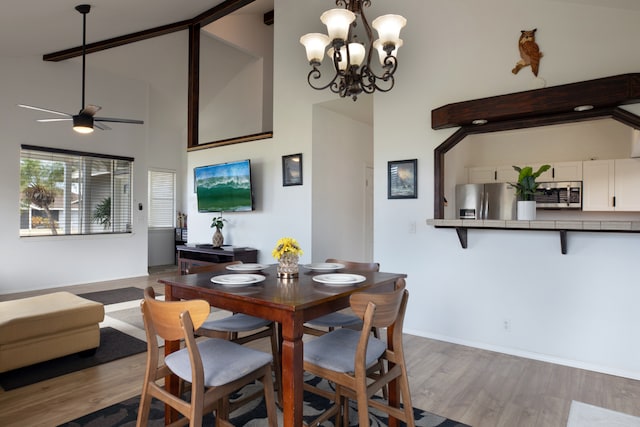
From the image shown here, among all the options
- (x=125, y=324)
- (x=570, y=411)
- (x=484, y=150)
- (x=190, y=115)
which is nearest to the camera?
(x=570, y=411)

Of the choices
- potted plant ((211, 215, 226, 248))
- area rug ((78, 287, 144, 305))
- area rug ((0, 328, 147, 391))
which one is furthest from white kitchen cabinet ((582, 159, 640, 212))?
area rug ((78, 287, 144, 305))

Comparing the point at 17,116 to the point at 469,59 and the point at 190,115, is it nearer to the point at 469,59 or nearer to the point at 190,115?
the point at 190,115

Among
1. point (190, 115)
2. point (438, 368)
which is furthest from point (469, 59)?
point (190, 115)

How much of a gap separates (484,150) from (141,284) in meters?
5.91

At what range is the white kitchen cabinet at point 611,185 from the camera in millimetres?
4379

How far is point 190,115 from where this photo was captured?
5996 mm

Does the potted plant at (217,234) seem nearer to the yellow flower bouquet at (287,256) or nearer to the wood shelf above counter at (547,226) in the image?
the wood shelf above counter at (547,226)

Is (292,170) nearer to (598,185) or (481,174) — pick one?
(481,174)

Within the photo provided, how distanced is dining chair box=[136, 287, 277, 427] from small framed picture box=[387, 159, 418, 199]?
240cm

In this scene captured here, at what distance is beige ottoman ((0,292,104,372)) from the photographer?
2.70 meters

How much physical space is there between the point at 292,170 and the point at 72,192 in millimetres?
4144

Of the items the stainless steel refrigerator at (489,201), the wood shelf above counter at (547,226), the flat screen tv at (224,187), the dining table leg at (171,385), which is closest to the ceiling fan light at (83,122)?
the flat screen tv at (224,187)

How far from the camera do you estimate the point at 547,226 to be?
2.85m

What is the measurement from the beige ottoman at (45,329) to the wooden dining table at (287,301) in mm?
1435
